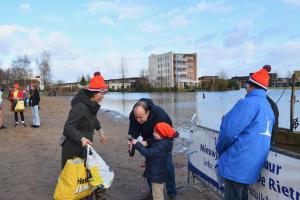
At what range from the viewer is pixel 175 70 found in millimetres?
152875

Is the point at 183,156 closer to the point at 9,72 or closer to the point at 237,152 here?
the point at 237,152

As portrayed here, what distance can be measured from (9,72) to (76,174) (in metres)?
75.6

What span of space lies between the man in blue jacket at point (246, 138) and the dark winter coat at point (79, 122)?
6.26ft

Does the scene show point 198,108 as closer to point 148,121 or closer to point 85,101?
point 148,121

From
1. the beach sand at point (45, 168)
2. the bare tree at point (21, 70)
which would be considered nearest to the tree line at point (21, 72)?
the bare tree at point (21, 70)

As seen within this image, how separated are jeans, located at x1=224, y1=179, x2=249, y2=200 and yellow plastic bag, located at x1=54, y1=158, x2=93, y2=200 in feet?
6.11

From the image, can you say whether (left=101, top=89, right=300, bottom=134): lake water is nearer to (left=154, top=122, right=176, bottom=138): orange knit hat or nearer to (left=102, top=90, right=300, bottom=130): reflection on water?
(left=102, top=90, right=300, bottom=130): reflection on water

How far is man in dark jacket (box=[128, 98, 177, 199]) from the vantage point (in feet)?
16.6

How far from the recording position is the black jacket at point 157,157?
4.86 meters

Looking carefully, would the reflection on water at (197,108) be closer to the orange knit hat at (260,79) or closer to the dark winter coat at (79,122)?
the orange knit hat at (260,79)

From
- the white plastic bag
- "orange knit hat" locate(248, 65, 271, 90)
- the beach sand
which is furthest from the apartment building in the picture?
"orange knit hat" locate(248, 65, 271, 90)

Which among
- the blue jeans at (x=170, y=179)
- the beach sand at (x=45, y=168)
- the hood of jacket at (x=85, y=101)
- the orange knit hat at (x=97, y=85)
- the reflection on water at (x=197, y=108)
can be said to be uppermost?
the orange knit hat at (x=97, y=85)

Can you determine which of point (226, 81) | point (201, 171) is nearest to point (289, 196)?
point (201, 171)

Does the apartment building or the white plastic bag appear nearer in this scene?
the white plastic bag
